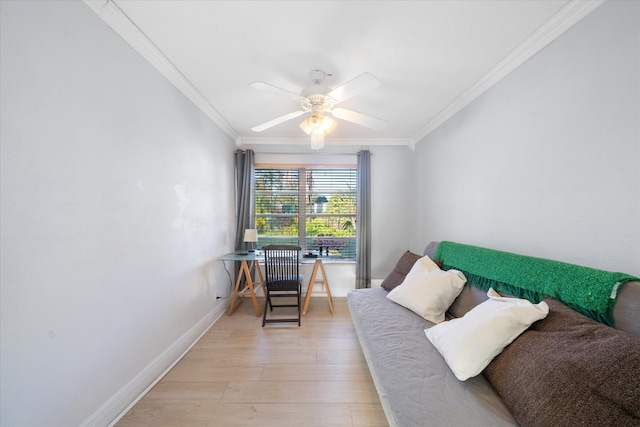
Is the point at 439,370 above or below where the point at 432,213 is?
below

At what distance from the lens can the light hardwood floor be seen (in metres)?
1.39

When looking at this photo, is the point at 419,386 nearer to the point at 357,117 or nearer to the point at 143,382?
the point at 143,382

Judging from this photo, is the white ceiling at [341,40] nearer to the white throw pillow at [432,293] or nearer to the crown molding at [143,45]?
the crown molding at [143,45]

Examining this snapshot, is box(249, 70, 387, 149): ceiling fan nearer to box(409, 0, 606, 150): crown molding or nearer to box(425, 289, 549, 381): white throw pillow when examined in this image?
box(409, 0, 606, 150): crown molding

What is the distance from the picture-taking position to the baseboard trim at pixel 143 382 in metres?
1.29

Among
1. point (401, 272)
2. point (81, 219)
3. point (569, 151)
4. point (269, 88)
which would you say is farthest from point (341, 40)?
point (401, 272)

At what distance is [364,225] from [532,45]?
7.99 ft

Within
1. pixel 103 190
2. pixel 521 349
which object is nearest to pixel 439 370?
pixel 521 349

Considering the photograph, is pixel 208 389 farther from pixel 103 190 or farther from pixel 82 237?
pixel 103 190

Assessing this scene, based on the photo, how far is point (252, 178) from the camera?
3.39 m

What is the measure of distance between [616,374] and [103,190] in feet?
7.74

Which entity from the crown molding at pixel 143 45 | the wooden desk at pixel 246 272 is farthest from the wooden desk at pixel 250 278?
the crown molding at pixel 143 45

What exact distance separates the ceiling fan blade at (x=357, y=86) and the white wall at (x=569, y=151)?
108 centimetres

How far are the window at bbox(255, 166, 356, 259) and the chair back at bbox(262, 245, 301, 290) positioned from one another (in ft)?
3.08
